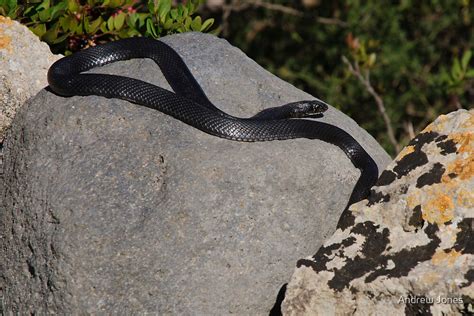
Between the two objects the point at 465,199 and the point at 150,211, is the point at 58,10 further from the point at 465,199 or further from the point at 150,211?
the point at 465,199

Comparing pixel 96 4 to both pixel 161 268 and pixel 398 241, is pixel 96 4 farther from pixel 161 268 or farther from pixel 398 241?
pixel 398 241

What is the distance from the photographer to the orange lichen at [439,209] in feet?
17.0

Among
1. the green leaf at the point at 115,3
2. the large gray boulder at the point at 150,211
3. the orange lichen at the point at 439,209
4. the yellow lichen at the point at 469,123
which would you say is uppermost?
the yellow lichen at the point at 469,123

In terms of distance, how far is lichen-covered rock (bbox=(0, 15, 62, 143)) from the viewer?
255 inches

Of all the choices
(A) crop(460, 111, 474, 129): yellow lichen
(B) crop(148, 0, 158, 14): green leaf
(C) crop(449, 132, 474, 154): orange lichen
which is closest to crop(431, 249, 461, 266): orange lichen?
(C) crop(449, 132, 474, 154): orange lichen

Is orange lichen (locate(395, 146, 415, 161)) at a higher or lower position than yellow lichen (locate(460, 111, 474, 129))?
lower

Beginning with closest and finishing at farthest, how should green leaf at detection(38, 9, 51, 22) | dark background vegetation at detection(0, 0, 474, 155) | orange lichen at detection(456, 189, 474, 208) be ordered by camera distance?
orange lichen at detection(456, 189, 474, 208)
green leaf at detection(38, 9, 51, 22)
dark background vegetation at detection(0, 0, 474, 155)

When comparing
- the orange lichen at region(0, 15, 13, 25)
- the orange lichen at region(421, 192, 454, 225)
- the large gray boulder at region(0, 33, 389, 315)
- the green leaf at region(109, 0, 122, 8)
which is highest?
the orange lichen at region(421, 192, 454, 225)

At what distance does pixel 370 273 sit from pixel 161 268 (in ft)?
4.65

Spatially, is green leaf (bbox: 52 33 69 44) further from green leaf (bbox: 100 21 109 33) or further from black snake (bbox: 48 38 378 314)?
black snake (bbox: 48 38 378 314)

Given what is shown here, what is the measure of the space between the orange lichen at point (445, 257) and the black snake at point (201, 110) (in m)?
1.02

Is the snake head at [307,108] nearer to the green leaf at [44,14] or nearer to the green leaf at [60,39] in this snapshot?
the green leaf at [60,39]

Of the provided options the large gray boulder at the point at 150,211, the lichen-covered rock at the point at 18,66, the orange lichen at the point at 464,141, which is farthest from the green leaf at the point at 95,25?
the orange lichen at the point at 464,141

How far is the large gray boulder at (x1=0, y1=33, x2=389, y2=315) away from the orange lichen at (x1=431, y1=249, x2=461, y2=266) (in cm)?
99
